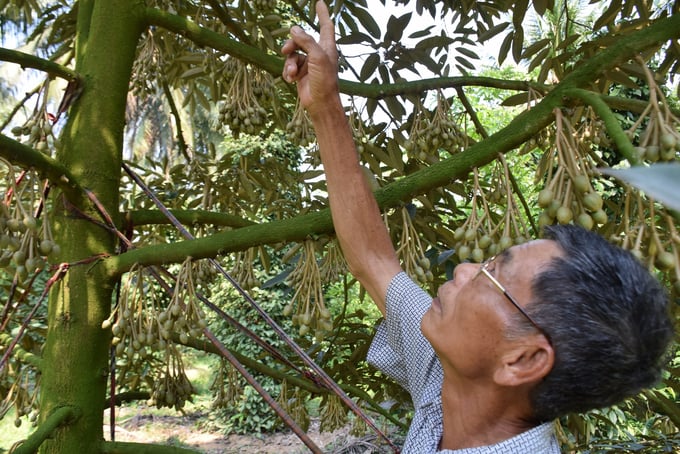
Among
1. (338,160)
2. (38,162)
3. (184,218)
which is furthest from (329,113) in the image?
(184,218)

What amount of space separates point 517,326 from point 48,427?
1.17 meters

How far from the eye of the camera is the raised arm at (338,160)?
136cm

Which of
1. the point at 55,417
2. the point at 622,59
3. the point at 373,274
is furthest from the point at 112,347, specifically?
the point at 622,59

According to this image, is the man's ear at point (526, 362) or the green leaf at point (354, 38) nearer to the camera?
the man's ear at point (526, 362)

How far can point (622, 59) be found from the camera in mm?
1265

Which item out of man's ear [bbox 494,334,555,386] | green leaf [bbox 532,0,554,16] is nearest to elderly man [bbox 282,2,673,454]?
man's ear [bbox 494,334,555,386]

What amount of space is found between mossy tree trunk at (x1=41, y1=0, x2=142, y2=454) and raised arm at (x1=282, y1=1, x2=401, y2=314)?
0.70m

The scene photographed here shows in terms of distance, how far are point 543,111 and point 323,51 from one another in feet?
1.58

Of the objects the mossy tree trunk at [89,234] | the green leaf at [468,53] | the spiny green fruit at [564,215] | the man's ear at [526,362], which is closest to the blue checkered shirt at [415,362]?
the man's ear at [526,362]

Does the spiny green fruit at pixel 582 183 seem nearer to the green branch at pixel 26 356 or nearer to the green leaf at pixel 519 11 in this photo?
the green leaf at pixel 519 11

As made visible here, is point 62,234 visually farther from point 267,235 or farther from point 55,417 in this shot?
point 267,235

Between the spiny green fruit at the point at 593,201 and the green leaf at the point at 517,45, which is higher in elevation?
the green leaf at the point at 517,45

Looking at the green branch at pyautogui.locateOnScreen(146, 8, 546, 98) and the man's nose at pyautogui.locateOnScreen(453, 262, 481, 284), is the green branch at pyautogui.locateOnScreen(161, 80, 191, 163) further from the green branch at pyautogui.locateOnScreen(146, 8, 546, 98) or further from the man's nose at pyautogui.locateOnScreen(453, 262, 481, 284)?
the man's nose at pyautogui.locateOnScreen(453, 262, 481, 284)

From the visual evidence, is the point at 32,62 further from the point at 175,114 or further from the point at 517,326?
the point at 175,114
